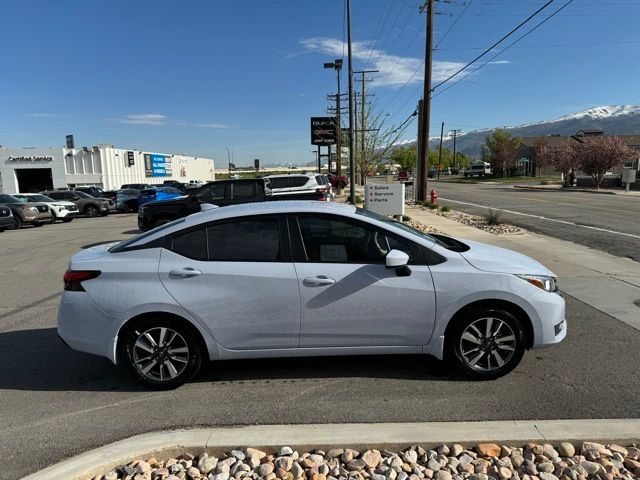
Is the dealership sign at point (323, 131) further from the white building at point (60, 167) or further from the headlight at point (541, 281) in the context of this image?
the headlight at point (541, 281)

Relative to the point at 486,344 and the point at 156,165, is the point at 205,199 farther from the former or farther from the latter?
the point at 156,165

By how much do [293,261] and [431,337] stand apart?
4.35ft

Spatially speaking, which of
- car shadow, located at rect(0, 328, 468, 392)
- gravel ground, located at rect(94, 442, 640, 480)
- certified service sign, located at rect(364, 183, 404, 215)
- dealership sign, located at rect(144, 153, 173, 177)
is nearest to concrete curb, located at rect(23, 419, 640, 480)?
gravel ground, located at rect(94, 442, 640, 480)

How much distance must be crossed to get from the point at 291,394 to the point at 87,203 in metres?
27.7

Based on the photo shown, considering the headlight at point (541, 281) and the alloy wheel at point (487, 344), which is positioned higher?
the headlight at point (541, 281)

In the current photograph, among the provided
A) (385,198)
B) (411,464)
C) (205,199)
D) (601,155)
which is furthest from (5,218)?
(601,155)

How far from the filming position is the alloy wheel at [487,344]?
418cm

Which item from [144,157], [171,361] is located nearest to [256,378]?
[171,361]

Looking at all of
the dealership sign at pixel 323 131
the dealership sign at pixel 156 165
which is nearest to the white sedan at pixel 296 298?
the dealership sign at pixel 323 131

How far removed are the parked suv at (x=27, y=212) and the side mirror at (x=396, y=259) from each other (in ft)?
73.4

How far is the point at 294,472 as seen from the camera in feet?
9.71

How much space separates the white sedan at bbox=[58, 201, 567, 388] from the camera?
4.08 metres

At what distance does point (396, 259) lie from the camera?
3.94 m

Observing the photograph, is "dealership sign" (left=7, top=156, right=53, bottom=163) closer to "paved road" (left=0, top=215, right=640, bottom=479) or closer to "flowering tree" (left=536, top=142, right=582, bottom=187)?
"flowering tree" (left=536, top=142, right=582, bottom=187)
